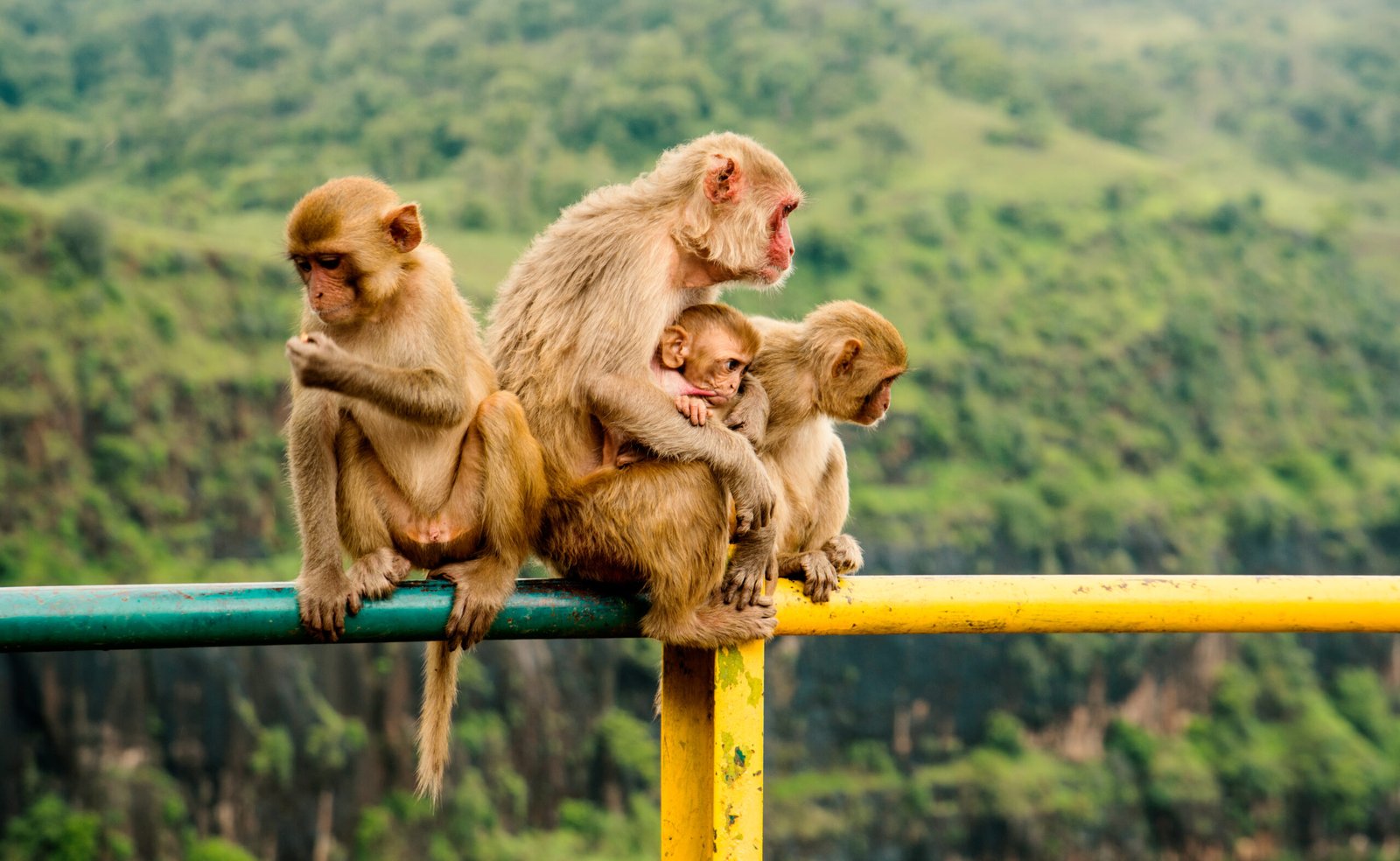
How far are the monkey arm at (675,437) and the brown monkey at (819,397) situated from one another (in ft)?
1.70

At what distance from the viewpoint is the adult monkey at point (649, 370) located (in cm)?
349

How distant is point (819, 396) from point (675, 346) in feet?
1.95

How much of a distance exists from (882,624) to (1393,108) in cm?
10873

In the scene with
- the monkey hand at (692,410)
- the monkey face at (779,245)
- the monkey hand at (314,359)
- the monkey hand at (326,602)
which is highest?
the monkey face at (779,245)

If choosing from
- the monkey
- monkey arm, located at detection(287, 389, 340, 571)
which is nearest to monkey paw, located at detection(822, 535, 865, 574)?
the monkey

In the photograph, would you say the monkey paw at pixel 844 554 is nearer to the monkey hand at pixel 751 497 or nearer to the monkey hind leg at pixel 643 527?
the monkey hand at pixel 751 497

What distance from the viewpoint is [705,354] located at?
399cm

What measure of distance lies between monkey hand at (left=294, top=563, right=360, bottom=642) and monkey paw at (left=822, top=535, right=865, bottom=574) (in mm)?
1609

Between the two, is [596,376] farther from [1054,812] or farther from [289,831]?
[1054,812]

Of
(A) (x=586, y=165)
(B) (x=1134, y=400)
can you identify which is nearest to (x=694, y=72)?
(A) (x=586, y=165)

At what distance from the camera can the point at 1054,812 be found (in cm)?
5447

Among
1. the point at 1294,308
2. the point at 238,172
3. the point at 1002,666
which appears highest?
the point at 238,172

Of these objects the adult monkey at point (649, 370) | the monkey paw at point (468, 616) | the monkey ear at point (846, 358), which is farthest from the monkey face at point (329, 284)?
the monkey ear at point (846, 358)

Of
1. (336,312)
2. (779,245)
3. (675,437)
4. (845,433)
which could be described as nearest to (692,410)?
(675,437)
